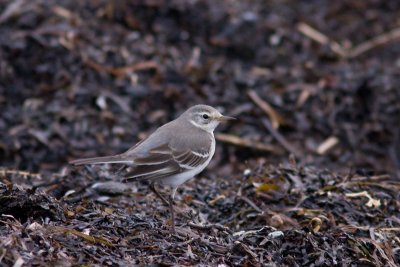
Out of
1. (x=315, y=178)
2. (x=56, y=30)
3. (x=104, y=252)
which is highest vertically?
(x=56, y=30)

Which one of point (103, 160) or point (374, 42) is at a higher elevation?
point (103, 160)

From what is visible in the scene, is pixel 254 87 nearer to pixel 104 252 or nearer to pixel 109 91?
pixel 109 91

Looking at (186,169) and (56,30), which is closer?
(186,169)

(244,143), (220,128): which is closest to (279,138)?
(244,143)

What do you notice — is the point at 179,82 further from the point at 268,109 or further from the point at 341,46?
the point at 341,46

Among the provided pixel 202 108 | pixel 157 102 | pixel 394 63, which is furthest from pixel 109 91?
pixel 394 63

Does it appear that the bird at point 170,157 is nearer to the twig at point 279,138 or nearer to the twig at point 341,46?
the twig at point 279,138
